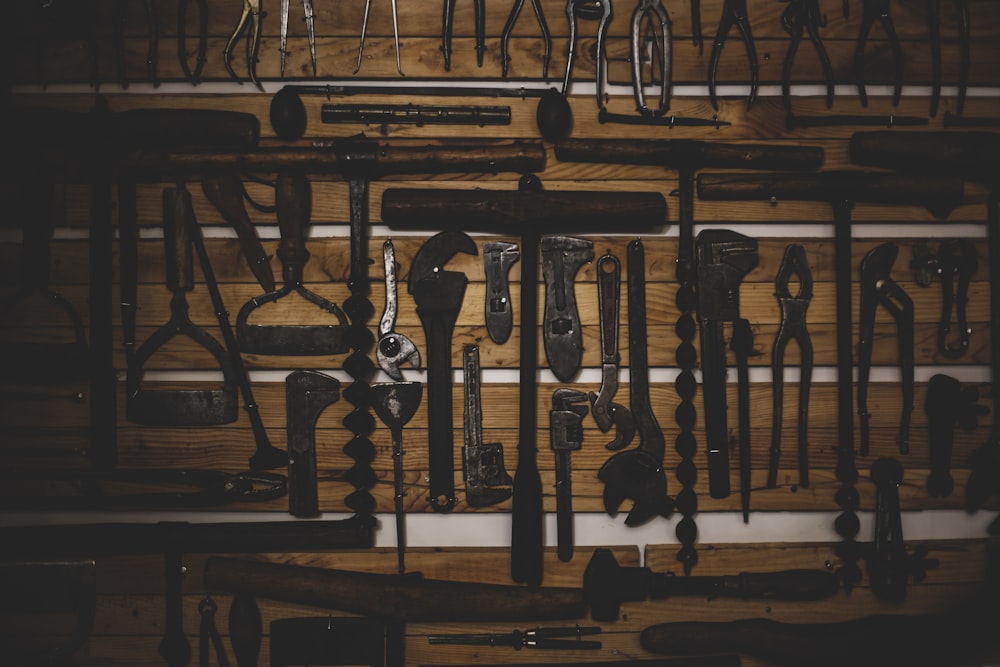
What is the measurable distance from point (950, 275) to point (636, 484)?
1326 millimetres

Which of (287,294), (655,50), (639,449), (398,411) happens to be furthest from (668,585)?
(655,50)

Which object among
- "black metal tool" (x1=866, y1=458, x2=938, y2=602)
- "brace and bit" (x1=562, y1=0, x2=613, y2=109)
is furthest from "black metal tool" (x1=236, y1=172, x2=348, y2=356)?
"black metal tool" (x1=866, y1=458, x2=938, y2=602)

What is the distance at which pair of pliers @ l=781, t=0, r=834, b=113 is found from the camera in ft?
7.23

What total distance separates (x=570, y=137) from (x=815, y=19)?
95 cm

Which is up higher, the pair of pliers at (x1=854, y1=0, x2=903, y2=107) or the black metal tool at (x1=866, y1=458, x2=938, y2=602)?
the pair of pliers at (x1=854, y1=0, x2=903, y2=107)

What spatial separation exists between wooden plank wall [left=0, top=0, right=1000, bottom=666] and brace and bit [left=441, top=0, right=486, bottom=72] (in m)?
0.03

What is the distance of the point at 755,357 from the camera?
2.23 metres

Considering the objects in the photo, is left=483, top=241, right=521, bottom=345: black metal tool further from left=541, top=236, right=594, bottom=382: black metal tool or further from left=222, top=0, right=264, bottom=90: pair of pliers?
left=222, top=0, right=264, bottom=90: pair of pliers

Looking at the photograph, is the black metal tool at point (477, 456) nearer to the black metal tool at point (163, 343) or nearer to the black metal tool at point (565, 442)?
the black metal tool at point (565, 442)

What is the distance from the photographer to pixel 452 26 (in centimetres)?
221

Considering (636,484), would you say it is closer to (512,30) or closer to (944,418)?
(944,418)

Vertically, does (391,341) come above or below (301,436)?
above

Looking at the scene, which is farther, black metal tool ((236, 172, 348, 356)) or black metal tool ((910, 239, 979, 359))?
black metal tool ((910, 239, 979, 359))

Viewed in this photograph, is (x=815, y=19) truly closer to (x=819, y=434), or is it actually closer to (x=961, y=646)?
(x=819, y=434)
